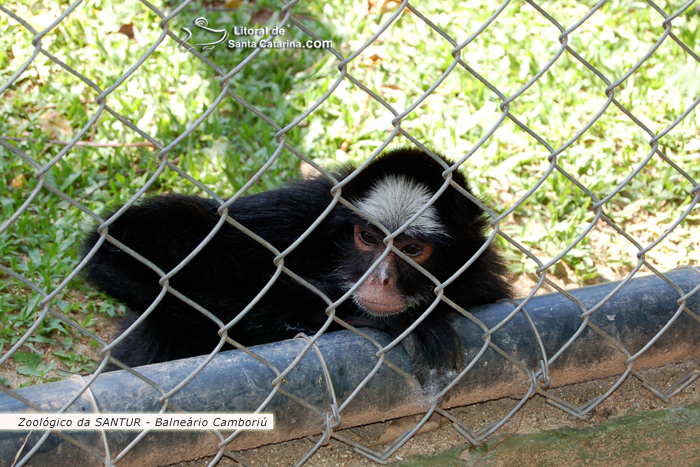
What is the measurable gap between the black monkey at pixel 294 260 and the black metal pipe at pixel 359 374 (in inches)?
13.9

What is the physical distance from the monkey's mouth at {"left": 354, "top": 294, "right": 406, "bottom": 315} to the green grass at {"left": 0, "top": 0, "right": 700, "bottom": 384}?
0.91 metres

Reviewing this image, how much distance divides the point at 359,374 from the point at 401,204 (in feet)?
3.69

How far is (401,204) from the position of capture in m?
3.01

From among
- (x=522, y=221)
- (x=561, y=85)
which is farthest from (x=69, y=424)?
(x=561, y=85)

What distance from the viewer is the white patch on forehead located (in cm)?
300

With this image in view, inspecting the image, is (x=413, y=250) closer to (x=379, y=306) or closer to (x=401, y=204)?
(x=401, y=204)

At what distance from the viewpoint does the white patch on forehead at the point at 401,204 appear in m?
3.00

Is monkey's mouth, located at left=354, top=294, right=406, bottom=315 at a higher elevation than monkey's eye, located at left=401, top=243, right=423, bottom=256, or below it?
below
